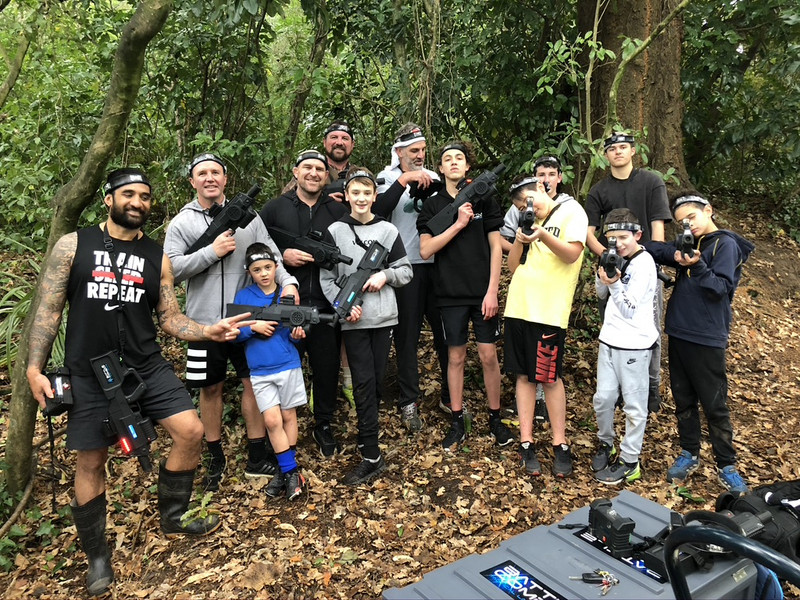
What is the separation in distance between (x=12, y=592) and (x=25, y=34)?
4338 mm

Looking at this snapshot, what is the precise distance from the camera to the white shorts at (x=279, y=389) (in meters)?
4.05

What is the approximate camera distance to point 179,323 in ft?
12.3

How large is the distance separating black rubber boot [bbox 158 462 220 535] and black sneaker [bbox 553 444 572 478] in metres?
2.61

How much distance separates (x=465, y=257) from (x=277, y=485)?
7.76 ft

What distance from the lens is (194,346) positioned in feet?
13.4

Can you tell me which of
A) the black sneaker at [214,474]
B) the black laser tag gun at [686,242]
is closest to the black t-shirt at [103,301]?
the black sneaker at [214,474]

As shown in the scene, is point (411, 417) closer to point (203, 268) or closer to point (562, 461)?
point (562, 461)

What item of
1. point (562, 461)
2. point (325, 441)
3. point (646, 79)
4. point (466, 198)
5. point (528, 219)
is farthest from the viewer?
point (646, 79)

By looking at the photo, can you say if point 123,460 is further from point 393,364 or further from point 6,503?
point 393,364

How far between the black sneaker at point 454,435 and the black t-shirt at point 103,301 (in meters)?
2.50

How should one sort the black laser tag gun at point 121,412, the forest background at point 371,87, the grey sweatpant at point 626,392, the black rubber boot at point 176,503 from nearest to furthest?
the black laser tag gun at point 121,412, the black rubber boot at point 176,503, the grey sweatpant at point 626,392, the forest background at point 371,87

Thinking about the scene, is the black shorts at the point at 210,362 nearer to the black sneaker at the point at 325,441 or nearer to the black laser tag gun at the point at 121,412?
the black laser tag gun at the point at 121,412

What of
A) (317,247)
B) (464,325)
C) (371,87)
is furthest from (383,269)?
(371,87)

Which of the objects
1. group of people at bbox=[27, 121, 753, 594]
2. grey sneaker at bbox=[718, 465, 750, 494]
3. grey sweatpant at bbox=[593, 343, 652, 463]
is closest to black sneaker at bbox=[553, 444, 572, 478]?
group of people at bbox=[27, 121, 753, 594]
